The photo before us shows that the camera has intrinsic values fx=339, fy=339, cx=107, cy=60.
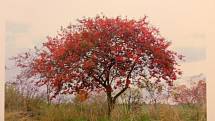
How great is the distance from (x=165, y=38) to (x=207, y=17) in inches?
10.5

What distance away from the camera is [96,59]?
178 cm

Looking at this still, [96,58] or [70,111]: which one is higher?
[96,58]

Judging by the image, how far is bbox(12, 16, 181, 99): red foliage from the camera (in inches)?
70.1

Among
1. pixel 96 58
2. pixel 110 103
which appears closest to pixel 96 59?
pixel 96 58

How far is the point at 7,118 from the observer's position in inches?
→ 69.9

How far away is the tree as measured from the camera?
178 cm

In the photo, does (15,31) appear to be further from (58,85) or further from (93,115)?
(93,115)

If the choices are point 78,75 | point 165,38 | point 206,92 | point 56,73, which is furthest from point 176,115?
point 56,73

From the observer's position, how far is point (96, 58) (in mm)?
1784

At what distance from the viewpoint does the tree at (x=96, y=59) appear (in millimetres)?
1780

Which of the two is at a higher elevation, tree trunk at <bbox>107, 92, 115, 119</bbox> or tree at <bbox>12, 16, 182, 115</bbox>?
tree at <bbox>12, 16, 182, 115</bbox>

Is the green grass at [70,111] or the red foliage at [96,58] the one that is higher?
the red foliage at [96,58]

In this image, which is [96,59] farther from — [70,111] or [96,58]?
[70,111]

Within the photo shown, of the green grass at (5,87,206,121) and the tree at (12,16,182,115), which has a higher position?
the tree at (12,16,182,115)
